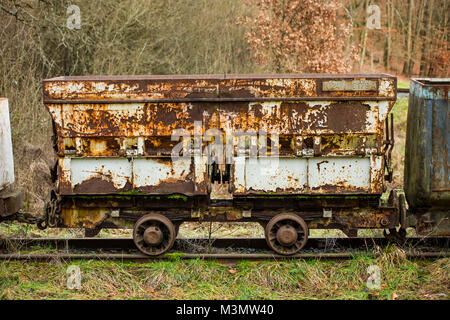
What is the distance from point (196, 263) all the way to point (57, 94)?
8.74ft

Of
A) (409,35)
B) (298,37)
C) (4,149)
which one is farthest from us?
(409,35)

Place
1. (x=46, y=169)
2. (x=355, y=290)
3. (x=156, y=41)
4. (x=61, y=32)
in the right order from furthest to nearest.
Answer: (x=156, y=41) < (x=61, y=32) < (x=46, y=169) < (x=355, y=290)

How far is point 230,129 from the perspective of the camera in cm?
599

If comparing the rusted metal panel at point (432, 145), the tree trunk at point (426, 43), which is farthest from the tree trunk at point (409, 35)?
the rusted metal panel at point (432, 145)

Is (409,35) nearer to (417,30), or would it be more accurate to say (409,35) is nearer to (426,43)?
(417,30)

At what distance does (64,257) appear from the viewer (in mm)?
6445

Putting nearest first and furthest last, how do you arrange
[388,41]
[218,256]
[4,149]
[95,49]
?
[218,256] → [4,149] → [95,49] → [388,41]

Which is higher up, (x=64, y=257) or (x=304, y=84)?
(x=304, y=84)

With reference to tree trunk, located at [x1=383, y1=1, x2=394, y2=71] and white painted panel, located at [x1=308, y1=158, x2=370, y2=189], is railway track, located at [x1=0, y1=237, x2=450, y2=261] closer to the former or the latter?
white painted panel, located at [x1=308, y1=158, x2=370, y2=189]

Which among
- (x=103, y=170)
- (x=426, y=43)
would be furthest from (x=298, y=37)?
(x=426, y=43)

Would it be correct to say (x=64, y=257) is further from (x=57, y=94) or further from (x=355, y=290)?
(x=355, y=290)

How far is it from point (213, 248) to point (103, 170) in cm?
186

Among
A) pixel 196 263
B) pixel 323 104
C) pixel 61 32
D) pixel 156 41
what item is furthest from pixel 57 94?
pixel 156 41

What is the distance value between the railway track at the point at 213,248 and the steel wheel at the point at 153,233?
11 centimetres
